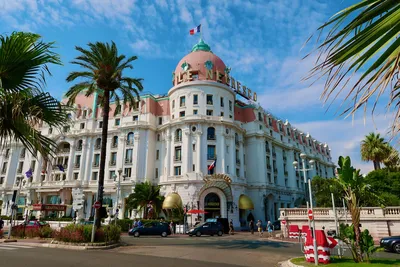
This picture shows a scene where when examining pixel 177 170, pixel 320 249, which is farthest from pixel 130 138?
pixel 320 249

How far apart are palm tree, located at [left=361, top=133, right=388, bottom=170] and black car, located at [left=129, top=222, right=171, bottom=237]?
3456 cm

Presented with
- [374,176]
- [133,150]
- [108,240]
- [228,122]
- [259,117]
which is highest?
[259,117]

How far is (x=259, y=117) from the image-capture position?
52.8m

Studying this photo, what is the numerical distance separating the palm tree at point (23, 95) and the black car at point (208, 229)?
89.8 ft

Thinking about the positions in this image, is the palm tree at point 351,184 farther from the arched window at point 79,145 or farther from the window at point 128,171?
the arched window at point 79,145

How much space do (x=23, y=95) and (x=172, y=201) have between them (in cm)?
3495

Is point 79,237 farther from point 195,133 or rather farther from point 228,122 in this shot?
point 228,122

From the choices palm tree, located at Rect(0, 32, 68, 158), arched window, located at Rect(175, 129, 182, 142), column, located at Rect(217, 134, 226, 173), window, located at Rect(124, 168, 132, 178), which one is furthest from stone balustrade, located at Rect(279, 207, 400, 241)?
window, located at Rect(124, 168, 132, 178)

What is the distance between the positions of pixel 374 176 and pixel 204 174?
2422 cm

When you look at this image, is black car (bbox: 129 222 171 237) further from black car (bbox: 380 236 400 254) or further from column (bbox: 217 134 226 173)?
black car (bbox: 380 236 400 254)

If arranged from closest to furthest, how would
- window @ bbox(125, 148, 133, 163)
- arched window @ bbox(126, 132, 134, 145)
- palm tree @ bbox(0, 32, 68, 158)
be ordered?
palm tree @ bbox(0, 32, 68, 158)
window @ bbox(125, 148, 133, 163)
arched window @ bbox(126, 132, 134, 145)

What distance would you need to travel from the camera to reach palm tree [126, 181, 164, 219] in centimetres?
3953

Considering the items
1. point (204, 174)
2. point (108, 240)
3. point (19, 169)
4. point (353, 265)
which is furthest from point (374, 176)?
point (19, 169)

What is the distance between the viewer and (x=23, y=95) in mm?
5574
